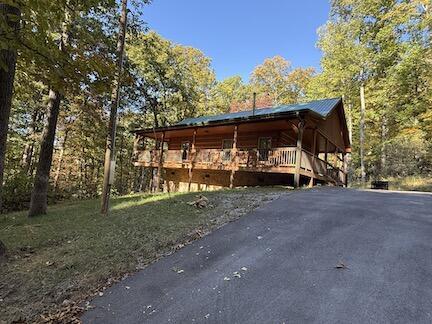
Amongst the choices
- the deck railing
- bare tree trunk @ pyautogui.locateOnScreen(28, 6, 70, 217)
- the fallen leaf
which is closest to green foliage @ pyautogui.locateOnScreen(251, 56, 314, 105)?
the deck railing

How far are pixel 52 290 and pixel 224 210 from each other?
486 centimetres

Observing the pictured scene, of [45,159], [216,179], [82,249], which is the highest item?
[45,159]

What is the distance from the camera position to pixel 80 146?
27.4 m

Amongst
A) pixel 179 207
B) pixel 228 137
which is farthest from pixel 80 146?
pixel 179 207

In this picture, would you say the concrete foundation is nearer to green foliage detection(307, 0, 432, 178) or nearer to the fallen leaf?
green foliage detection(307, 0, 432, 178)

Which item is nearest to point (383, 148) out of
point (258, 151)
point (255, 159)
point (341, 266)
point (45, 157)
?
point (258, 151)

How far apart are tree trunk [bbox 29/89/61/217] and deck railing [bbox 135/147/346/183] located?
878 cm

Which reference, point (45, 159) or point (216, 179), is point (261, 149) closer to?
point (216, 179)

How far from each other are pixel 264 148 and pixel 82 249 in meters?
11.4

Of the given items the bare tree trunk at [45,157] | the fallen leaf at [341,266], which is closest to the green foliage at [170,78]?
the bare tree trunk at [45,157]

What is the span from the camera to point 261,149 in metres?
15.0

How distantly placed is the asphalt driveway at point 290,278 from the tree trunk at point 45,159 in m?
7.80

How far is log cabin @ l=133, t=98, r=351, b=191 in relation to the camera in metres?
14.2

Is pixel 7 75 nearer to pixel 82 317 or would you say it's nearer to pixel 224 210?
pixel 82 317
